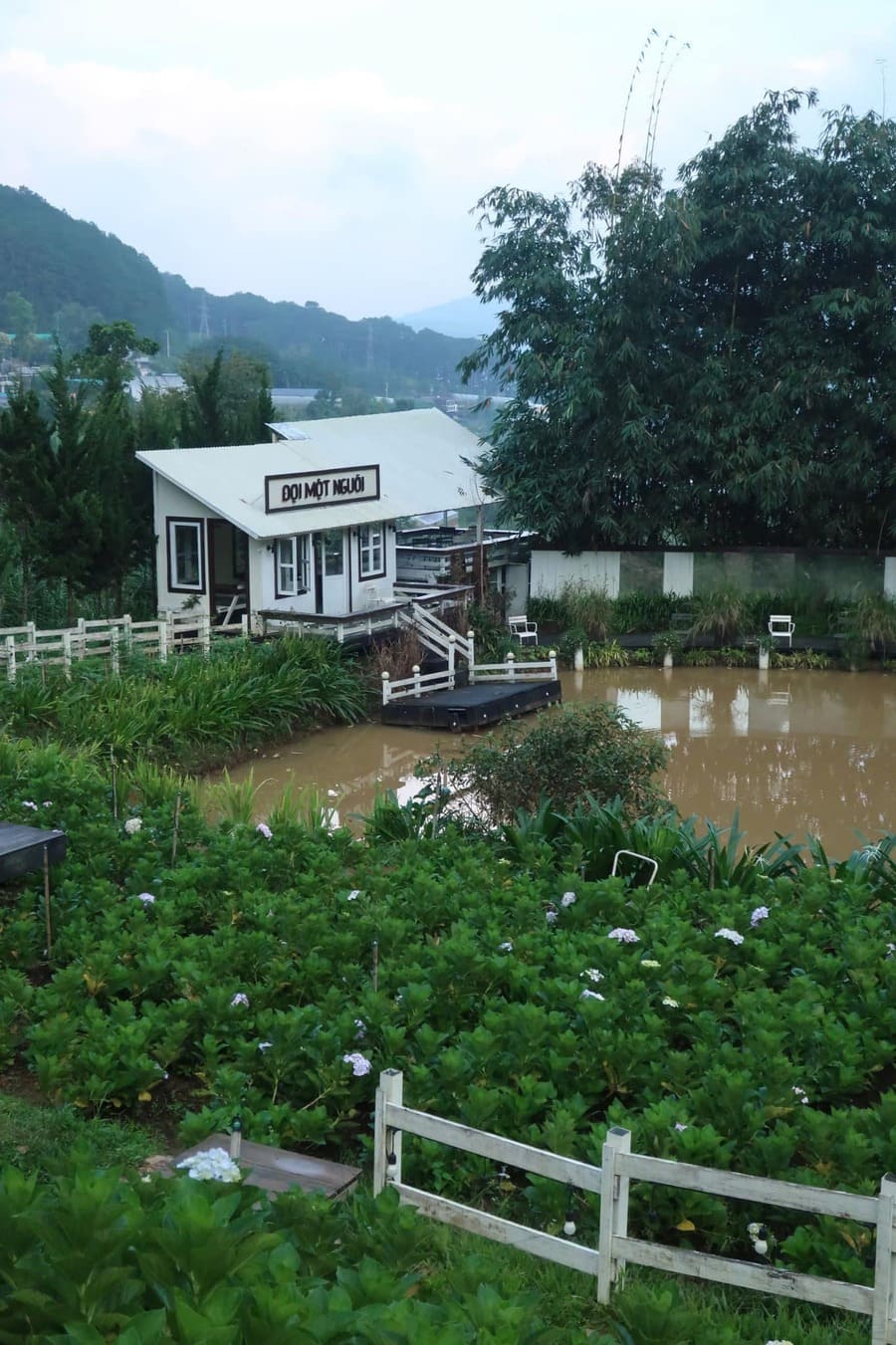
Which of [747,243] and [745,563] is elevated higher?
[747,243]

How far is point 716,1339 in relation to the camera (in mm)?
4320

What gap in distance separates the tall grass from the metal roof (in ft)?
10.4

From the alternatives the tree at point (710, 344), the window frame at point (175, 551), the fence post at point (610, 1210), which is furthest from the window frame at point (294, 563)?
the fence post at point (610, 1210)

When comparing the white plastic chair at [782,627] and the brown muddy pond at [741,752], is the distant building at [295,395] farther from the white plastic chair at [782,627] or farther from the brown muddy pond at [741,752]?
the brown muddy pond at [741,752]

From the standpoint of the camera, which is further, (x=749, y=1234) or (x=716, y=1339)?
(x=749, y=1234)

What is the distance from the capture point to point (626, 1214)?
5.05 metres

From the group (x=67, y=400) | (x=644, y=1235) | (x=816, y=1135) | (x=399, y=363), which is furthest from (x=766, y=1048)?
(x=399, y=363)

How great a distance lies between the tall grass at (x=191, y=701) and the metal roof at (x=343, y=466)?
318cm

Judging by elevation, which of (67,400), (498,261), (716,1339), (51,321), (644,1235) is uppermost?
(51,321)

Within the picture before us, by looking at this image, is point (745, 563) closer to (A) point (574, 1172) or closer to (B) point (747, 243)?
(B) point (747, 243)

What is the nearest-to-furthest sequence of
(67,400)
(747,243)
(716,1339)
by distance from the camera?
(716,1339), (67,400), (747,243)

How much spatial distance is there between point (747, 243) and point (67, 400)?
13.7 m

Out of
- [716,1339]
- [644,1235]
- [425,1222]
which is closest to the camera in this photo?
[716,1339]

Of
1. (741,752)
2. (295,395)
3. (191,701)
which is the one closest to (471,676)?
(741,752)
